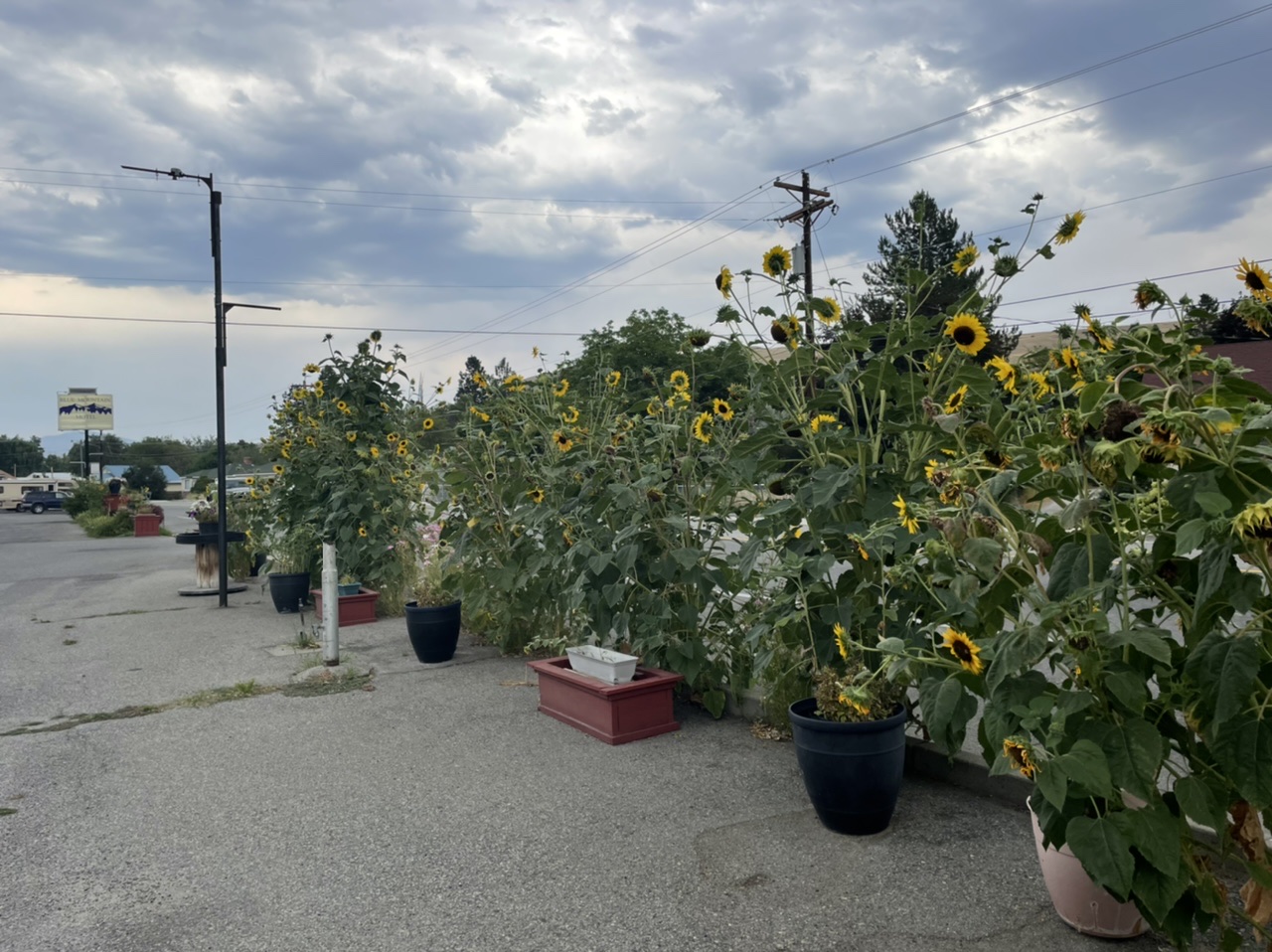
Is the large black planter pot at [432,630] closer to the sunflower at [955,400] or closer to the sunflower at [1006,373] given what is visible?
the sunflower at [955,400]

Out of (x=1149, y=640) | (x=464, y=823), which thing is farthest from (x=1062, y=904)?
(x=464, y=823)

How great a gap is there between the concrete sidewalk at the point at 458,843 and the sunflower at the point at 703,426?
1531mm

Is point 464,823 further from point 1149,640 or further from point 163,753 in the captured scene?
point 1149,640

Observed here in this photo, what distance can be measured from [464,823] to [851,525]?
6.32 ft

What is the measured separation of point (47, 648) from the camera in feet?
26.7

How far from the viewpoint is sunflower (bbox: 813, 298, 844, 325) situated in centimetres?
382

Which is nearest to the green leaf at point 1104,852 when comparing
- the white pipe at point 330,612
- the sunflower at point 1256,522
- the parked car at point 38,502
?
the sunflower at point 1256,522

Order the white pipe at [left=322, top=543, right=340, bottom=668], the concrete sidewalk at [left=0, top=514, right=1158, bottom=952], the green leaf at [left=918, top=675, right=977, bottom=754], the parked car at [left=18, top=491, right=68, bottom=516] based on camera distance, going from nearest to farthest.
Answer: the green leaf at [left=918, top=675, right=977, bottom=754] < the concrete sidewalk at [left=0, top=514, right=1158, bottom=952] < the white pipe at [left=322, top=543, right=340, bottom=668] < the parked car at [left=18, top=491, right=68, bottom=516]

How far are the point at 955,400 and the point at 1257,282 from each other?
4.41ft

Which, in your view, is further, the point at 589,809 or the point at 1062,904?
the point at 589,809

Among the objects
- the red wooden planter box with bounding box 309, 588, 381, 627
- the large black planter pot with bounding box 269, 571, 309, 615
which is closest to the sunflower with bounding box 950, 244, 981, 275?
the red wooden planter box with bounding box 309, 588, 381, 627

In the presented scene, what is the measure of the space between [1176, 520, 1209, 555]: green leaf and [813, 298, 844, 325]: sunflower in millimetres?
2085

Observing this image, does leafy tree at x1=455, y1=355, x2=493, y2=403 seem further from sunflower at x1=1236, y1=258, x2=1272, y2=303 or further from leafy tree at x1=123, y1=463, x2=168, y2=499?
leafy tree at x1=123, y1=463, x2=168, y2=499

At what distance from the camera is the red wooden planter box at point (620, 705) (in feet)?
15.6
